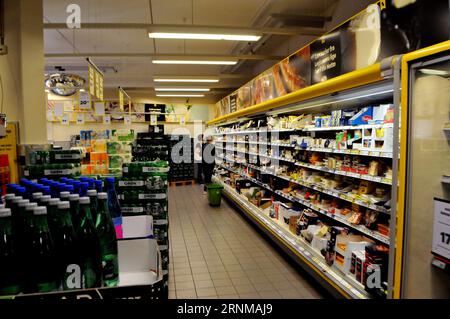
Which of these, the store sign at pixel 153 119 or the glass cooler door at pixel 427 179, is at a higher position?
the store sign at pixel 153 119

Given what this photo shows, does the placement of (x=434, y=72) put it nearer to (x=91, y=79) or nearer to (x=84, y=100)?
(x=91, y=79)

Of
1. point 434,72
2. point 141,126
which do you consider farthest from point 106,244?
point 141,126

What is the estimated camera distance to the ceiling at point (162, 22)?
232 inches

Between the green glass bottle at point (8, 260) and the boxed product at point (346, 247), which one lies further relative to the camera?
the boxed product at point (346, 247)

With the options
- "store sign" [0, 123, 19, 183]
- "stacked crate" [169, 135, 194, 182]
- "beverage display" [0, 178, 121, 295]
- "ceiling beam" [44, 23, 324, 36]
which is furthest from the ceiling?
"beverage display" [0, 178, 121, 295]

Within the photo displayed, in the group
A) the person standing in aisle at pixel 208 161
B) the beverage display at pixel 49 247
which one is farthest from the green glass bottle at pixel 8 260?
the person standing in aisle at pixel 208 161

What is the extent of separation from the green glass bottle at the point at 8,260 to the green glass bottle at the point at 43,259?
44mm

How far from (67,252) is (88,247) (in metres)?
0.08

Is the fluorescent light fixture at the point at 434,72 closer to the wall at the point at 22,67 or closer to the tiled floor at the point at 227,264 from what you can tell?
the tiled floor at the point at 227,264

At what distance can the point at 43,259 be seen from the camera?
1.08 metres

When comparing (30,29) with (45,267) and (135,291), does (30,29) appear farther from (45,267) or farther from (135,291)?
(135,291)

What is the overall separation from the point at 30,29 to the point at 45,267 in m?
3.50

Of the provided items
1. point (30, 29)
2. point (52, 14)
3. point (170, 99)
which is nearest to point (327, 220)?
point (30, 29)

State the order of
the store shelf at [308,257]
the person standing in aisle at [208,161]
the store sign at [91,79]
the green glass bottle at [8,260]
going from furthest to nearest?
the person standing in aisle at [208,161] < the store sign at [91,79] < the store shelf at [308,257] < the green glass bottle at [8,260]
